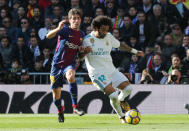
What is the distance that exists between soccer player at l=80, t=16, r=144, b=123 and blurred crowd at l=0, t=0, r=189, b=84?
5.17 metres

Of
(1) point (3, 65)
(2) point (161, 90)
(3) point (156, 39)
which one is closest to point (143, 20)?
(3) point (156, 39)

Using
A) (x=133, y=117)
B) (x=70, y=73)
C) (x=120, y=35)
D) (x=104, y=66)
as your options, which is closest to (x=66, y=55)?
(x=70, y=73)

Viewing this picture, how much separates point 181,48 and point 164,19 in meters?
1.80

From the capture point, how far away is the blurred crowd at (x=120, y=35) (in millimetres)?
16203

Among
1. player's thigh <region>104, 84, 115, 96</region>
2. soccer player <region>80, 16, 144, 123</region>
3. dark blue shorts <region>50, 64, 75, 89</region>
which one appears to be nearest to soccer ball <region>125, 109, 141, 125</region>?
soccer player <region>80, 16, 144, 123</region>

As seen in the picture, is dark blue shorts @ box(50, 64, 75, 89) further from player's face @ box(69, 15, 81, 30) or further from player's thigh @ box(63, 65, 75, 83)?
player's face @ box(69, 15, 81, 30)

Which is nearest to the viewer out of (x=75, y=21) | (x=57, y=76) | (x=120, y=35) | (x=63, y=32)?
(x=75, y=21)

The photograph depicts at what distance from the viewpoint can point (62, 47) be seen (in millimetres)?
11258

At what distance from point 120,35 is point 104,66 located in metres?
7.32

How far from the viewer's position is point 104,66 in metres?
10.6

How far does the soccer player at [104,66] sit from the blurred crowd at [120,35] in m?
5.17

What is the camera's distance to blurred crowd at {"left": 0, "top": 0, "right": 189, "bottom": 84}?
53.2 feet

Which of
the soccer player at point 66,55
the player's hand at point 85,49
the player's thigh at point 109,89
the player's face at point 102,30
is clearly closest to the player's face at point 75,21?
the soccer player at point 66,55

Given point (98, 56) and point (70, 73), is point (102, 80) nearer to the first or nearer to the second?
point (98, 56)
